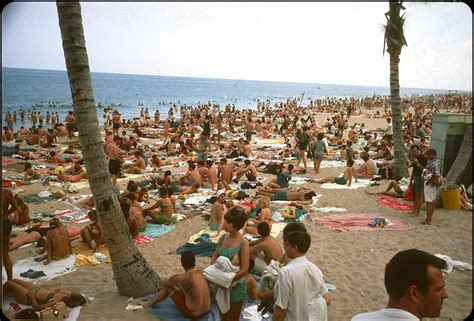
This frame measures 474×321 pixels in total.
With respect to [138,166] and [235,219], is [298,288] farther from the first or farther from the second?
[138,166]

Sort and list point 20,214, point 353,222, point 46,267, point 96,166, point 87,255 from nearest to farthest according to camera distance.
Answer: point 96,166
point 46,267
point 87,255
point 20,214
point 353,222

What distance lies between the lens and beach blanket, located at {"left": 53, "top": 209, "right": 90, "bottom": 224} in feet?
28.4

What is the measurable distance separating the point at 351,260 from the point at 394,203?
3958 millimetres

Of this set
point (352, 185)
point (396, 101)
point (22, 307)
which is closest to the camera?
point (22, 307)

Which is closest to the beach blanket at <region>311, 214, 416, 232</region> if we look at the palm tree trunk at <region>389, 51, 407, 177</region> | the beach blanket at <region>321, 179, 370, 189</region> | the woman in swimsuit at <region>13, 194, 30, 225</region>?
the beach blanket at <region>321, 179, 370, 189</region>

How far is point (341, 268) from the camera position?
614cm

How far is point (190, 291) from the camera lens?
14.4ft

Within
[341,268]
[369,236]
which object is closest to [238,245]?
[341,268]

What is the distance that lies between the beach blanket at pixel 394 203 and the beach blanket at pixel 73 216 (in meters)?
7.80

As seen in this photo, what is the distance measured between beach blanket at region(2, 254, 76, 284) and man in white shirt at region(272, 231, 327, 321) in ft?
14.6

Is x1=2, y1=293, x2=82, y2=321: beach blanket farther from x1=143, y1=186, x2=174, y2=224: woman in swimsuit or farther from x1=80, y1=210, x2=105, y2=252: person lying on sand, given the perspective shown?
x1=143, y1=186, x2=174, y2=224: woman in swimsuit

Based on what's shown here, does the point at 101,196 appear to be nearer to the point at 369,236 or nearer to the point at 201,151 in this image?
the point at 369,236

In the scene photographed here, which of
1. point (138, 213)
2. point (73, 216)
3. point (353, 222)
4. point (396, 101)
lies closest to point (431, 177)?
point (353, 222)

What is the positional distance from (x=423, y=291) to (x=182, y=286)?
314cm
